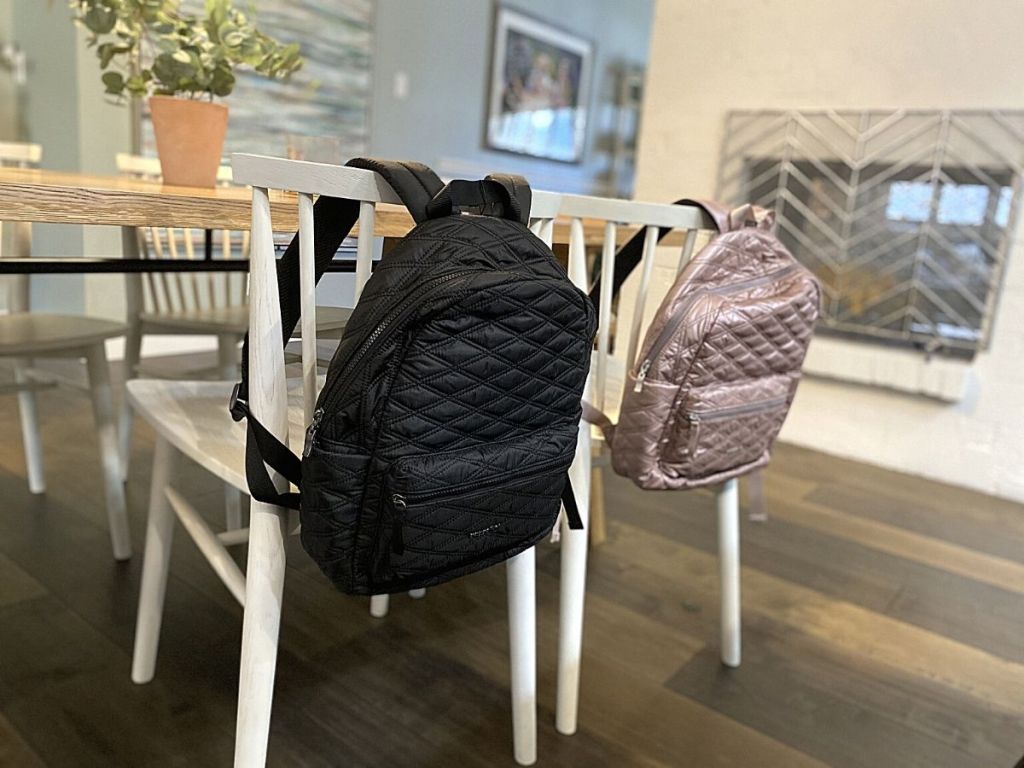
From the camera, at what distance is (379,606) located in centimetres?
146

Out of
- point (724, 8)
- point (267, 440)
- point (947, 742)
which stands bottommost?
point (947, 742)

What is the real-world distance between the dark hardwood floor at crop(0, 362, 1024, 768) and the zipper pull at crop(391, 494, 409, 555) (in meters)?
0.19

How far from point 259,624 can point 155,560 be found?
1.24 ft

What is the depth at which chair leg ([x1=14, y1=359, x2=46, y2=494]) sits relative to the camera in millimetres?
1784

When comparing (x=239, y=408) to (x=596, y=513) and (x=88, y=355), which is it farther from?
(x=596, y=513)

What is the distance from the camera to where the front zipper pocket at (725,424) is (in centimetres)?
111

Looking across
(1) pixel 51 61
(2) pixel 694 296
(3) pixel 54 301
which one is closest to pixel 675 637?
(2) pixel 694 296

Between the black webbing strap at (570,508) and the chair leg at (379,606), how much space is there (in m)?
0.53

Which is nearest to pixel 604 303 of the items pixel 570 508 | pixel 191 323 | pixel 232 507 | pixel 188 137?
pixel 570 508

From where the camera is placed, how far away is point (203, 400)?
3.88 feet

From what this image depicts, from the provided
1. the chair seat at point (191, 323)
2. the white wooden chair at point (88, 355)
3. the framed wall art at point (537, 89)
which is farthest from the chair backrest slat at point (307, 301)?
the framed wall art at point (537, 89)

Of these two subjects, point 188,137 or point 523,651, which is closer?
point 523,651

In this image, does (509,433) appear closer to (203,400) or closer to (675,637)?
(203,400)

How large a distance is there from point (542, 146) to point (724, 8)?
193cm
